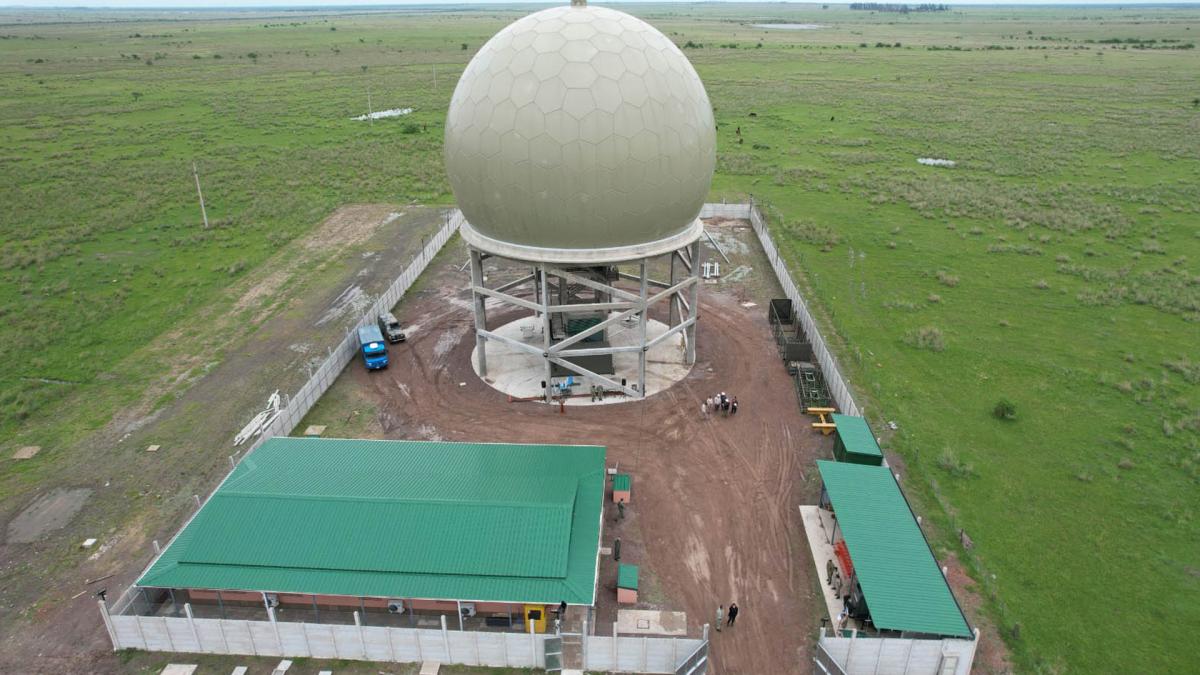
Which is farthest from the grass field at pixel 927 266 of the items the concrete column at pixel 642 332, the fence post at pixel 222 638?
the fence post at pixel 222 638

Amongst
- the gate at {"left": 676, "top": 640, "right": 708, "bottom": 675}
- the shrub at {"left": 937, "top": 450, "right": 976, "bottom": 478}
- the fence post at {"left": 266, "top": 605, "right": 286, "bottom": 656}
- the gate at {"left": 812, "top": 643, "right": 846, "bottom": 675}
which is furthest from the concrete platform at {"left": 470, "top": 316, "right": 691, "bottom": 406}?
the gate at {"left": 812, "top": 643, "right": 846, "bottom": 675}

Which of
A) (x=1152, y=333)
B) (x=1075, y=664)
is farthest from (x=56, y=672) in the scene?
(x=1152, y=333)

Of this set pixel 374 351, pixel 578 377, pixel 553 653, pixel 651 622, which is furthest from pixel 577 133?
pixel 553 653

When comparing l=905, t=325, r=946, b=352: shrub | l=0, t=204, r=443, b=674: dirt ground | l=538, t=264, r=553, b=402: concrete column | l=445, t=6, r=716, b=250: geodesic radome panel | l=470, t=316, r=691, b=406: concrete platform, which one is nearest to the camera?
l=0, t=204, r=443, b=674: dirt ground

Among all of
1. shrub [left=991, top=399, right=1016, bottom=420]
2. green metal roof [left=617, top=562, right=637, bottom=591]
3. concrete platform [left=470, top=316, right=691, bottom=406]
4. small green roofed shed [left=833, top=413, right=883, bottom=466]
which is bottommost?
shrub [left=991, top=399, right=1016, bottom=420]

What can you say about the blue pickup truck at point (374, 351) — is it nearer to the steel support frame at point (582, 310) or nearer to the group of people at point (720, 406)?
the steel support frame at point (582, 310)

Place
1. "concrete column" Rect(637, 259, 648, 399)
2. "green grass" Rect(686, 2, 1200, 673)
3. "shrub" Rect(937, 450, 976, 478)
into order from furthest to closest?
"concrete column" Rect(637, 259, 648, 399) < "shrub" Rect(937, 450, 976, 478) < "green grass" Rect(686, 2, 1200, 673)

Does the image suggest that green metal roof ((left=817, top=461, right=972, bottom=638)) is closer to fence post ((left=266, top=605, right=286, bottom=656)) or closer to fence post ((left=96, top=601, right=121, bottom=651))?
fence post ((left=266, top=605, right=286, bottom=656))
